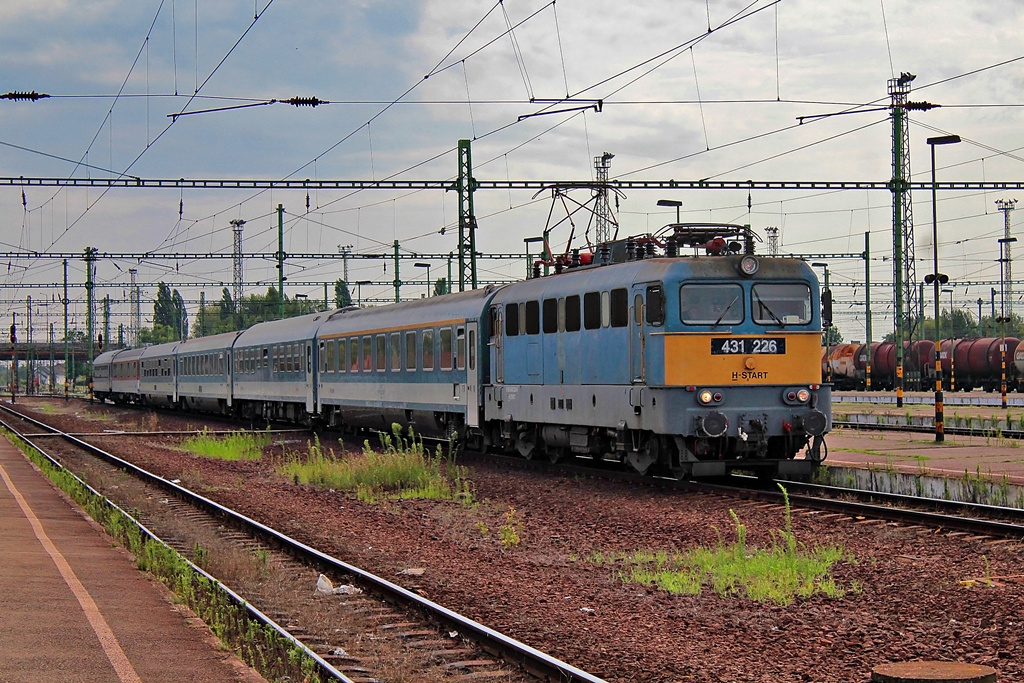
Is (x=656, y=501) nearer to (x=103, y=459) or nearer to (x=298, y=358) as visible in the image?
(x=103, y=459)

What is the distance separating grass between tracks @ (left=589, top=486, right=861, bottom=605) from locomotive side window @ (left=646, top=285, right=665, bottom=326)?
496 cm

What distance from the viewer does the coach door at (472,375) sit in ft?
76.8

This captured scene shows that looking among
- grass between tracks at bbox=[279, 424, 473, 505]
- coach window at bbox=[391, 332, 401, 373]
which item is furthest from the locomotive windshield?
coach window at bbox=[391, 332, 401, 373]

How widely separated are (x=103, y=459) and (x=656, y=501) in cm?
1649

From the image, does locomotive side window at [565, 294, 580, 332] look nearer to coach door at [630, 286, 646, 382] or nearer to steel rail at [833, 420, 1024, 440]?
coach door at [630, 286, 646, 382]

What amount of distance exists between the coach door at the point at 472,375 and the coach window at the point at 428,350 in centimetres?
217

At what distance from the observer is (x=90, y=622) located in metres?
9.16

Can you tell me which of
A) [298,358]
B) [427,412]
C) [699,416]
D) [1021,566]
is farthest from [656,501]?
[298,358]

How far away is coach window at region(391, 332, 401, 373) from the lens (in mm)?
27938

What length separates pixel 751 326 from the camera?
17375 mm

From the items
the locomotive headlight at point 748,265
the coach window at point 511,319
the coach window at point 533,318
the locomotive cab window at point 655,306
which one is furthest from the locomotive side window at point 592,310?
the coach window at point 511,319

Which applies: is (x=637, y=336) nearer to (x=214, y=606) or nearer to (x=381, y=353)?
(x=214, y=606)

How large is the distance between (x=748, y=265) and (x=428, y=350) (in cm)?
1020

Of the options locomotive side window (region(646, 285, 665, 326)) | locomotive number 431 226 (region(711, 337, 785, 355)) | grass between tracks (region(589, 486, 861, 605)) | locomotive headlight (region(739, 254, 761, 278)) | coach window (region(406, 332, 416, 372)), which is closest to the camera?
grass between tracks (region(589, 486, 861, 605))
